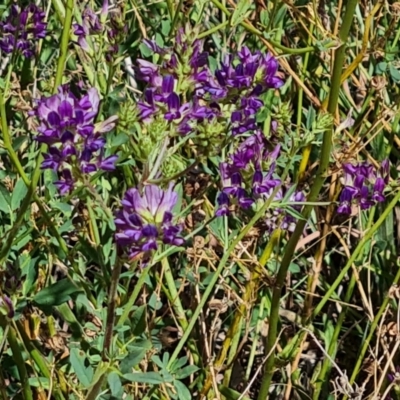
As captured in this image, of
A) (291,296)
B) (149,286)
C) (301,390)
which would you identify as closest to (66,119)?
(149,286)

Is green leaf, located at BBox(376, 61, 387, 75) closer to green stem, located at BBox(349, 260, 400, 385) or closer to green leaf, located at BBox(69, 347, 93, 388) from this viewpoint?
green stem, located at BBox(349, 260, 400, 385)

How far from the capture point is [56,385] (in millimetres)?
1314

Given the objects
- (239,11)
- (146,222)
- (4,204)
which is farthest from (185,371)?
(239,11)

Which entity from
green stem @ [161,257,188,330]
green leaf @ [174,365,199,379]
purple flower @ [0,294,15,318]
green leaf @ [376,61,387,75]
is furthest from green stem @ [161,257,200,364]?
green leaf @ [376,61,387,75]

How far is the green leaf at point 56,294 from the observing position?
118 centimetres

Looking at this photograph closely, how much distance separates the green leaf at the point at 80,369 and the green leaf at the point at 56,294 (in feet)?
0.28

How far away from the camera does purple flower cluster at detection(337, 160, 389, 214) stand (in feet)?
4.50

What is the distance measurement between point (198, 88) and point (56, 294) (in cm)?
36

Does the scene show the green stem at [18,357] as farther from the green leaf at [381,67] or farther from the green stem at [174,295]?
the green leaf at [381,67]

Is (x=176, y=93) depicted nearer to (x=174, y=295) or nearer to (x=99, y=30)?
(x=99, y=30)

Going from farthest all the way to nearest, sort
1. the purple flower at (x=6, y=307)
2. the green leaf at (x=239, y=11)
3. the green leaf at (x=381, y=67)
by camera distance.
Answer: the green leaf at (x=381, y=67), the green leaf at (x=239, y=11), the purple flower at (x=6, y=307)

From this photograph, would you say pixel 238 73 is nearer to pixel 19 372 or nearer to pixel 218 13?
pixel 19 372

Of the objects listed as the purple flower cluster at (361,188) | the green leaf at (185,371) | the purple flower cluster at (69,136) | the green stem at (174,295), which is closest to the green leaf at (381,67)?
the purple flower cluster at (361,188)

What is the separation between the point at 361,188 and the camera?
138 centimetres
